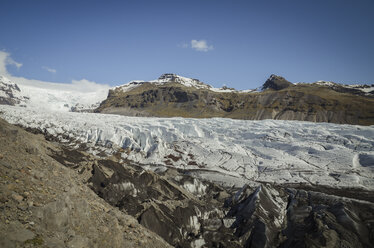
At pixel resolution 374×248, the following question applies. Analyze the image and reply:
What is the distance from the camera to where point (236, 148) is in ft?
158

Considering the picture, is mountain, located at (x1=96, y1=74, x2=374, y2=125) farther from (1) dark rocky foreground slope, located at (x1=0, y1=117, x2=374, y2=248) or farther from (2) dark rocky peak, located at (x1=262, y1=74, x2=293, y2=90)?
(1) dark rocky foreground slope, located at (x1=0, y1=117, x2=374, y2=248)

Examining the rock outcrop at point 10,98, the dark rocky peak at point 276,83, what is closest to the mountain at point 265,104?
the dark rocky peak at point 276,83

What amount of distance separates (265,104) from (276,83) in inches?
2701

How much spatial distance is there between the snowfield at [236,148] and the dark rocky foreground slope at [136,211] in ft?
30.0

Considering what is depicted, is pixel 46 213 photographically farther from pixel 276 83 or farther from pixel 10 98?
pixel 10 98

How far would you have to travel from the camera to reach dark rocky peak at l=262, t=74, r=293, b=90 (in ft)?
560

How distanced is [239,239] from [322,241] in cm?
537

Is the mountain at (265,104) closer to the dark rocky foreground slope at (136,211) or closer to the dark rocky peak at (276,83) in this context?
the dark rocky peak at (276,83)

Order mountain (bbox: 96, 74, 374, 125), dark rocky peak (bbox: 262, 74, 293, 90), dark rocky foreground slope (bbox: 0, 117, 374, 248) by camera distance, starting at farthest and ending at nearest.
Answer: dark rocky peak (bbox: 262, 74, 293, 90) → mountain (bbox: 96, 74, 374, 125) → dark rocky foreground slope (bbox: 0, 117, 374, 248)

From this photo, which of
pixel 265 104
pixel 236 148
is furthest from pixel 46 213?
pixel 265 104

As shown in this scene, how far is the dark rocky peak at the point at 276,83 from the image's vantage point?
170712mm

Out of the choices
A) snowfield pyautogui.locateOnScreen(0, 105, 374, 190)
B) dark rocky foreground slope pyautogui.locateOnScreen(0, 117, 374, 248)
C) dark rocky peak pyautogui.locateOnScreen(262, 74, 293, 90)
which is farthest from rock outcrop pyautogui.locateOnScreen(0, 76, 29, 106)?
dark rocky peak pyautogui.locateOnScreen(262, 74, 293, 90)

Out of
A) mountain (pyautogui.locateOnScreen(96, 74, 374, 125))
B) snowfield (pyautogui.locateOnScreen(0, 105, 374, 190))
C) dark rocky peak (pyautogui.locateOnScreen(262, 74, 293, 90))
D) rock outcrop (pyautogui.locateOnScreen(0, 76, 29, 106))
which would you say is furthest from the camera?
rock outcrop (pyautogui.locateOnScreen(0, 76, 29, 106))

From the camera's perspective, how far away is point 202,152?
153 ft
